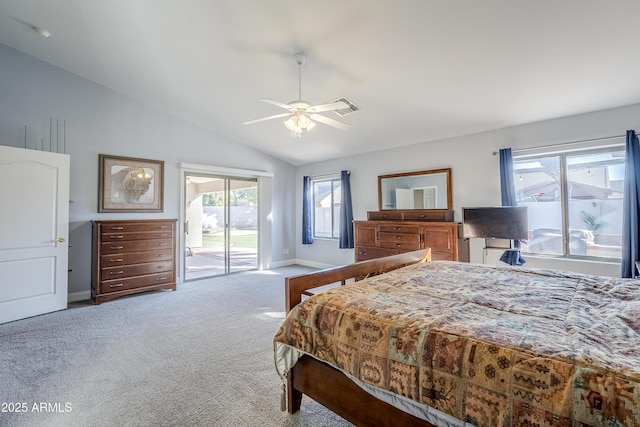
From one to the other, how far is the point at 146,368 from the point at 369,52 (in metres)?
3.51

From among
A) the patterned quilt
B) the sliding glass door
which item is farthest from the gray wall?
the patterned quilt

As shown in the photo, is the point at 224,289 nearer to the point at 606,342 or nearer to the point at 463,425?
the point at 463,425

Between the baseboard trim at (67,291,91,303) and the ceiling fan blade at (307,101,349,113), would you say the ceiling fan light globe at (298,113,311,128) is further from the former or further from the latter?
the baseboard trim at (67,291,91,303)

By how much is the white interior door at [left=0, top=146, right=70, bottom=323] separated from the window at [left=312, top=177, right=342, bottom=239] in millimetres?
4457

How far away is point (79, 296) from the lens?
4.26 m

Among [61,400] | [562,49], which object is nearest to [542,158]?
[562,49]

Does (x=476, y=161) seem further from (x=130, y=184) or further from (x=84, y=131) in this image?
(x=84, y=131)

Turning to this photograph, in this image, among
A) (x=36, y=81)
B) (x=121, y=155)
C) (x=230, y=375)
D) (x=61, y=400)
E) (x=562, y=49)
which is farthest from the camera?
(x=121, y=155)

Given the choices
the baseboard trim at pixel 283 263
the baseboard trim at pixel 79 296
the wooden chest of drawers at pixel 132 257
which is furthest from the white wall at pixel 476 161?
the baseboard trim at pixel 79 296

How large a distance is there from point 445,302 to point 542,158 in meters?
3.59

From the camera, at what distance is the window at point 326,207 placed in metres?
6.49

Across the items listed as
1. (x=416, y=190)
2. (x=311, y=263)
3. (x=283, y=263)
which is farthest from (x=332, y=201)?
(x=416, y=190)

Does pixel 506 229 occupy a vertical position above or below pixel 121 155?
below

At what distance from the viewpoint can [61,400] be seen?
1.96m
